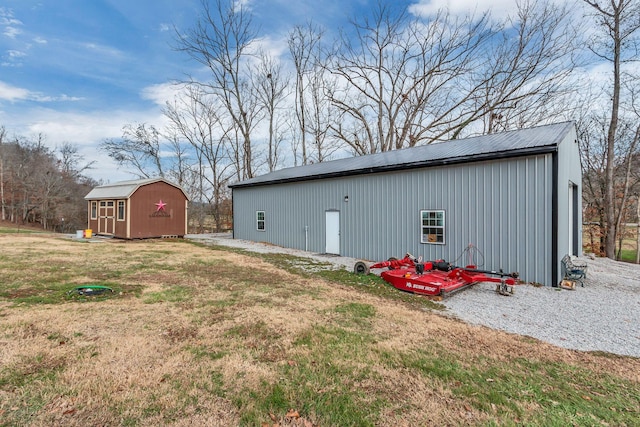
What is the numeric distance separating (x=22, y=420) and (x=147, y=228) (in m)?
16.1

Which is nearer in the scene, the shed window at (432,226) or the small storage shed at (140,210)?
the shed window at (432,226)

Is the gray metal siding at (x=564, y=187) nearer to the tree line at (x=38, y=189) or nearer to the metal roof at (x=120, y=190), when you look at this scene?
A: the metal roof at (x=120, y=190)

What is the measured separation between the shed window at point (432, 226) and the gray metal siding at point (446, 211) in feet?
0.55

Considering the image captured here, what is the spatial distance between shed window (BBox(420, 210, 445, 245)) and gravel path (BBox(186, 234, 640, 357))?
2.02 metres

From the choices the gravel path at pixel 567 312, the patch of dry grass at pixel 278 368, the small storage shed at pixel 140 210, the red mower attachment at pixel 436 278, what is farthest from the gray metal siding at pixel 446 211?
the small storage shed at pixel 140 210

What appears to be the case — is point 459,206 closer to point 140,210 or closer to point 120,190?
point 140,210

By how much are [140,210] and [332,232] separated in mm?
11150

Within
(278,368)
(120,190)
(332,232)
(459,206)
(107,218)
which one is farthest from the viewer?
(107,218)

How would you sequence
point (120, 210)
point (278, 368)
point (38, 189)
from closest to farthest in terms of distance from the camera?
point (278, 368) < point (120, 210) < point (38, 189)

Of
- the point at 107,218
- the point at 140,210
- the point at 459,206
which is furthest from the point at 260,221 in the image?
the point at 459,206

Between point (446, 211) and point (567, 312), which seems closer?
point (567, 312)

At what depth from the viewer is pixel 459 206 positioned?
825 centimetres

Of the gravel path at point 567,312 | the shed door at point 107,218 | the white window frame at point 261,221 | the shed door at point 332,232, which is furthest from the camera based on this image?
the shed door at point 107,218

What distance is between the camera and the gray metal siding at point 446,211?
7.01 m
